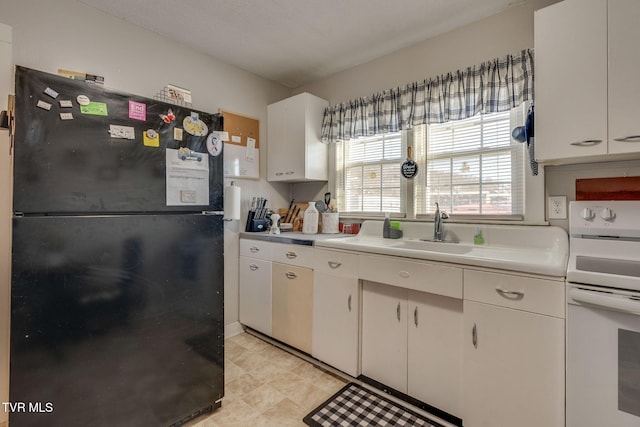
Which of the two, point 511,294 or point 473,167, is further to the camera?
point 473,167

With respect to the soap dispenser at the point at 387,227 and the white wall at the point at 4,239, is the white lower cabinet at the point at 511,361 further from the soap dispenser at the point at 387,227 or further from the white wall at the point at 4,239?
the white wall at the point at 4,239

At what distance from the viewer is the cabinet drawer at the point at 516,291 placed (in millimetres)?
1259

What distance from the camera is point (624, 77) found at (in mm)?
1312

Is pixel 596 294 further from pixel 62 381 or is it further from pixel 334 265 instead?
pixel 62 381

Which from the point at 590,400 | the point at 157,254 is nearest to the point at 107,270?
the point at 157,254

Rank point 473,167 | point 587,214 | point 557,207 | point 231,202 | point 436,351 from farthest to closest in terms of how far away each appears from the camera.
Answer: point 231,202, point 473,167, point 557,207, point 436,351, point 587,214

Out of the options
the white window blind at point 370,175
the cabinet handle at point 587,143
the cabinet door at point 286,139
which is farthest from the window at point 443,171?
the cabinet handle at point 587,143

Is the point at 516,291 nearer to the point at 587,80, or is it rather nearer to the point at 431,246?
the point at 431,246

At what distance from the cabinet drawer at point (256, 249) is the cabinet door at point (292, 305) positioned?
13 centimetres

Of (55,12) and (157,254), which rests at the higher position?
(55,12)

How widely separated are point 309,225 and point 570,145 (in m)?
1.89

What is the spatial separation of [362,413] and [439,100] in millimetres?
2069

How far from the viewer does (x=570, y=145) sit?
4.75ft

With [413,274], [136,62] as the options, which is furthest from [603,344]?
[136,62]
